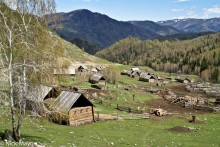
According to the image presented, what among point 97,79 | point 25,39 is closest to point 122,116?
point 25,39

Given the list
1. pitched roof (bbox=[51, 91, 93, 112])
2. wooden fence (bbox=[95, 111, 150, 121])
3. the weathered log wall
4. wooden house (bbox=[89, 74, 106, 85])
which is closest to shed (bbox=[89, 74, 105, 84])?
wooden house (bbox=[89, 74, 106, 85])

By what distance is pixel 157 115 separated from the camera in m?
64.5

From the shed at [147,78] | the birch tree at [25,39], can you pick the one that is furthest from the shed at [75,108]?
the shed at [147,78]

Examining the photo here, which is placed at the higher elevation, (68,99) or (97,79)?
(68,99)

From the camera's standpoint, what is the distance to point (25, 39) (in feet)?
85.7

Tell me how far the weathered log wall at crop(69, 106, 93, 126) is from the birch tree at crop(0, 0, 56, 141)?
2245 centimetres

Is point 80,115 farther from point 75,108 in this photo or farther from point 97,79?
point 97,79

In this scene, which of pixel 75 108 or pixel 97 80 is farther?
pixel 97 80

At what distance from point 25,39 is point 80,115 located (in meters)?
26.0

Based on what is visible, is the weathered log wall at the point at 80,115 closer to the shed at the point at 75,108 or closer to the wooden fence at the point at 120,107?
the shed at the point at 75,108

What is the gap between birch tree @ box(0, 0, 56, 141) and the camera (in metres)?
25.5

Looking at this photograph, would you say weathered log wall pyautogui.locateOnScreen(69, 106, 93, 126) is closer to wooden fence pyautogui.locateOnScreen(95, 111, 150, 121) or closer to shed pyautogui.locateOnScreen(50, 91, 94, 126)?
shed pyautogui.locateOnScreen(50, 91, 94, 126)

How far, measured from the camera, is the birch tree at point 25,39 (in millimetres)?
25547

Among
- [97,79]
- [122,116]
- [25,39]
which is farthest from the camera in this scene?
[97,79]
